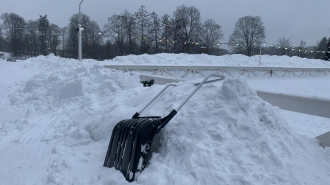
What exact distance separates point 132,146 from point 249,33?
66296 mm

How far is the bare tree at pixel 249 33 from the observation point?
65.7 metres

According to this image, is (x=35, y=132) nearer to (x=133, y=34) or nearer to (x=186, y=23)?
(x=133, y=34)

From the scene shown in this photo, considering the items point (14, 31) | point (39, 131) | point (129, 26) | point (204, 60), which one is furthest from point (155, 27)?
point (39, 131)

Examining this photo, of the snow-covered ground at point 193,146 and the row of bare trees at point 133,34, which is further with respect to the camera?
the row of bare trees at point 133,34

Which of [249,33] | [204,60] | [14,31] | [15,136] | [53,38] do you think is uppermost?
[249,33]

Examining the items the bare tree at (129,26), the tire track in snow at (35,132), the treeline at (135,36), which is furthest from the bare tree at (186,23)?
the tire track in snow at (35,132)

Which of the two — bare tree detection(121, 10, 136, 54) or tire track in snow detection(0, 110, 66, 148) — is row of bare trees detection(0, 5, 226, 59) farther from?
tire track in snow detection(0, 110, 66, 148)

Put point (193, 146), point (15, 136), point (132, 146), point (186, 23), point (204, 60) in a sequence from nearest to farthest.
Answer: point (193, 146) < point (132, 146) < point (15, 136) < point (204, 60) < point (186, 23)

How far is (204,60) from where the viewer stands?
41781 mm

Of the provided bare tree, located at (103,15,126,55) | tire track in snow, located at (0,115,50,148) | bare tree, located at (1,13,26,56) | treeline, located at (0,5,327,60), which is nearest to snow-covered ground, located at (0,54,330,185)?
tire track in snow, located at (0,115,50,148)

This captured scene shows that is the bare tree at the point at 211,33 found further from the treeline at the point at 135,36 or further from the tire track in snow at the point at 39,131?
the tire track in snow at the point at 39,131

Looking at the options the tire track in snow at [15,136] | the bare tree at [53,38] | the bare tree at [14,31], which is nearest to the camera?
the tire track in snow at [15,136]

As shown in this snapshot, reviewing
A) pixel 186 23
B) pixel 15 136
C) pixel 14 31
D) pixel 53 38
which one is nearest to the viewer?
pixel 15 136

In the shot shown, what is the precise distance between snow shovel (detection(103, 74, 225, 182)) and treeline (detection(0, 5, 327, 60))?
42.0m
